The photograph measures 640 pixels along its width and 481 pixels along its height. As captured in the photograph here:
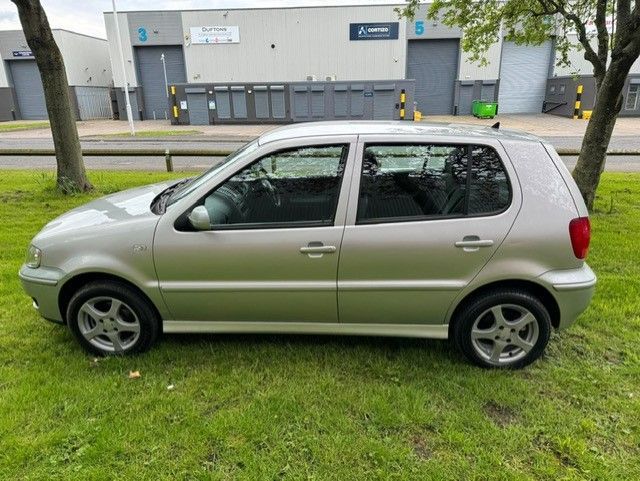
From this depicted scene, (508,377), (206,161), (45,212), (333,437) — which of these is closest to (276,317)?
(333,437)

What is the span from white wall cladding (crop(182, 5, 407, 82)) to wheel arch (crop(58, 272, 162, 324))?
1146 inches

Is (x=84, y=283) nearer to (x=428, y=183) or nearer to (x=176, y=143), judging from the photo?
(x=428, y=183)

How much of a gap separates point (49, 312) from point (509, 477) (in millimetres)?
3177

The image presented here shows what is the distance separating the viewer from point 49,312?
3.40m

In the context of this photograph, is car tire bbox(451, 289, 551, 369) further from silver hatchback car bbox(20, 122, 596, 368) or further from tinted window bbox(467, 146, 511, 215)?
tinted window bbox(467, 146, 511, 215)

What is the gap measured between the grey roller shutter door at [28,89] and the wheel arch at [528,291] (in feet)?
134

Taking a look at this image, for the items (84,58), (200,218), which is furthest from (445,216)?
(84,58)

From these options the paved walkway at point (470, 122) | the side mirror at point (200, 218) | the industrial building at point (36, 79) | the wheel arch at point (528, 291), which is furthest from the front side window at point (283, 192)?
the industrial building at point (36, 79)

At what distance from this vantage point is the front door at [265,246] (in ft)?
10.2

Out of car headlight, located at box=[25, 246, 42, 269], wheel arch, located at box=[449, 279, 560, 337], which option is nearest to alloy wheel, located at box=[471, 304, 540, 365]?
wheel arch, located at box=[449, 279, 560, 337]

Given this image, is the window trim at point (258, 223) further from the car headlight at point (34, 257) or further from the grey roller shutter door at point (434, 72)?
the grey roller shutter door at point (434, 72)

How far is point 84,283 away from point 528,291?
308 cm

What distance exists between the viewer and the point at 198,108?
27.7 metres

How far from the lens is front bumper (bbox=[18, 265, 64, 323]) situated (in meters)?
3.28
